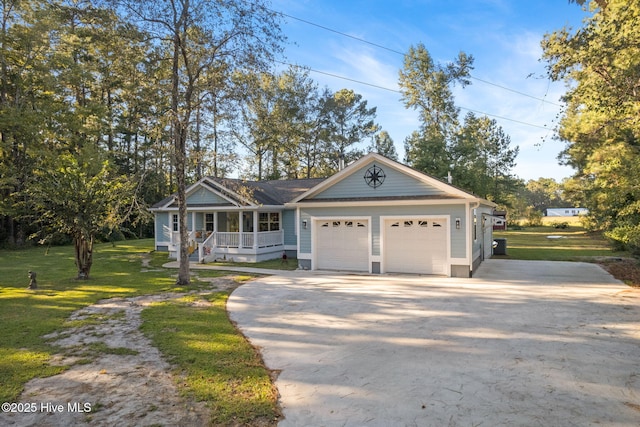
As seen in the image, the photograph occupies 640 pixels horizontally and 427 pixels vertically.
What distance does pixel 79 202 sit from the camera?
36.8 feet

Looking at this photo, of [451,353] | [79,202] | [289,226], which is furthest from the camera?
[289,226]

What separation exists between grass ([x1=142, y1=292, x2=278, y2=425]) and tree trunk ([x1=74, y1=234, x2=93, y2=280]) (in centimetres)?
551

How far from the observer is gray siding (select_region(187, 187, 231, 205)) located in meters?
18.5

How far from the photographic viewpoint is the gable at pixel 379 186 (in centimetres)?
1309

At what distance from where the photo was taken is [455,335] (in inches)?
244

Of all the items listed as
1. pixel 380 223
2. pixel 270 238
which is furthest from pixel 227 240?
pixel 380 223

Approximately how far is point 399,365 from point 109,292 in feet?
28.2

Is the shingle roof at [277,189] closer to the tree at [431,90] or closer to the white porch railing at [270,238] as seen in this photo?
the white porch railing at [270,238]

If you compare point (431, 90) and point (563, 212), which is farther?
point (563, 212)

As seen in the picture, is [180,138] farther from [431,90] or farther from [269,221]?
[431,90]

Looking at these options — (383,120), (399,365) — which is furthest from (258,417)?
(383,120)

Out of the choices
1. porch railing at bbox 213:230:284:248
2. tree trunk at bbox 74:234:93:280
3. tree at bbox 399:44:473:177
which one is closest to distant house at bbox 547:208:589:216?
tree at bbox 399:44:473:177

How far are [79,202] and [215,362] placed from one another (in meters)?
8.95

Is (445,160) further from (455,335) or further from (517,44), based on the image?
(455,335)
